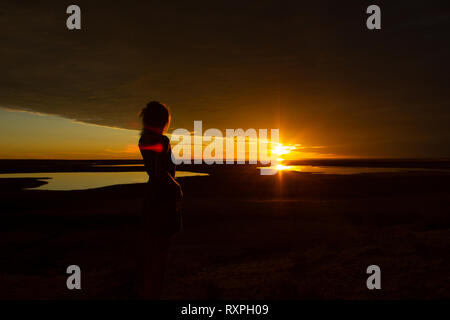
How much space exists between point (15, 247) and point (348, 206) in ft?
45.7

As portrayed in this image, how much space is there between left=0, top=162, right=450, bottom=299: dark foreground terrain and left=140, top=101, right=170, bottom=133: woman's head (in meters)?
2.81

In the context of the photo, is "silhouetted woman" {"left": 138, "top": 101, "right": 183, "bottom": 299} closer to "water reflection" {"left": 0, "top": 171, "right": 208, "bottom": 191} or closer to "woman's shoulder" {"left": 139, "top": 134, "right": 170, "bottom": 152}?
"woman's shoulder" {"left": 139, "top": 134, "right": 170, "bottom": 152}

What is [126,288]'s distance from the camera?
5.26 m

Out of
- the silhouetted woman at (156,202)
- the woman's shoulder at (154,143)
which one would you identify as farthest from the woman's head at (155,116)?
the woman's shoulder at (154,143)

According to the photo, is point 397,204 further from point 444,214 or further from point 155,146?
point 155,146

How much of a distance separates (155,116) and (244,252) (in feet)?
17.7

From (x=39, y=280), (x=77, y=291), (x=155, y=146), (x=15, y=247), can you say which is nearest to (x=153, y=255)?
(x=155, y=146)

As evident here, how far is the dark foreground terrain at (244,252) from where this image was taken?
5.07 meters

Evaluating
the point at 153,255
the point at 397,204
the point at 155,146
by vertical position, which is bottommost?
the point at 397,204

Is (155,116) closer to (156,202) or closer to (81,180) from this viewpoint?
(156,202)

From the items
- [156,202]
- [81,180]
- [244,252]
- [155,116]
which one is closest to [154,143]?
[155,116]

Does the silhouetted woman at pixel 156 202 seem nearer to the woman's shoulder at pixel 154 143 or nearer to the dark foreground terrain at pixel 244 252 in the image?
the woman's shoulder at pixel 154 143

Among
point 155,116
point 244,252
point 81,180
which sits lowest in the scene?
point 244,252

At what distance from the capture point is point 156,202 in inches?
130
